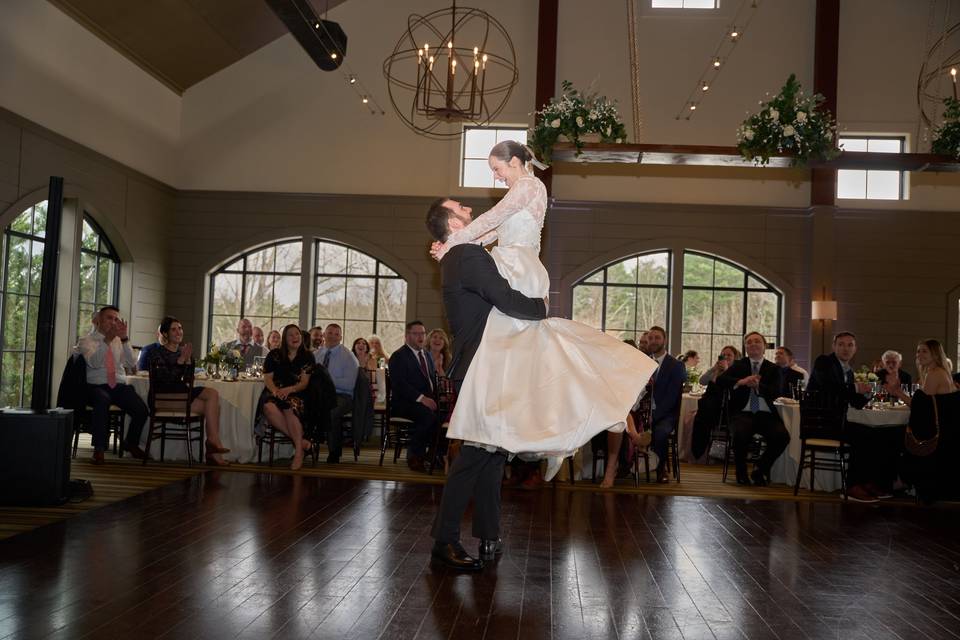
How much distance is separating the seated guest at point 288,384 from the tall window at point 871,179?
851 centimetres

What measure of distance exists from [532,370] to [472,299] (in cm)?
42

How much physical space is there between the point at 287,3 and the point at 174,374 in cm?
405

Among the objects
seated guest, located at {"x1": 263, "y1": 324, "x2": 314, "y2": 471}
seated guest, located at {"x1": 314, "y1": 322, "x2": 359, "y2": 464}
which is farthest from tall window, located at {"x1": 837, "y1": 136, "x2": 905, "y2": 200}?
seated guest, located at {"x1": 263, "y1": 324, "x2": 314, "y2": 471}

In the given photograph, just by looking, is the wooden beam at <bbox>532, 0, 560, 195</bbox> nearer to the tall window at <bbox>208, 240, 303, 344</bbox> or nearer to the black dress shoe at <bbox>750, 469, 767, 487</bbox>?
the tall window at <bbox>208, 240, 303, 344</bbox>

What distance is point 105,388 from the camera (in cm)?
785

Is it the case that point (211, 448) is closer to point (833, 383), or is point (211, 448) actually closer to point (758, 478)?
point (758, 478)

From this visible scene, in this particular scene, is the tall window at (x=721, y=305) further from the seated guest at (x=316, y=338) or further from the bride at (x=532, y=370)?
the bride at (x=532, y=370)

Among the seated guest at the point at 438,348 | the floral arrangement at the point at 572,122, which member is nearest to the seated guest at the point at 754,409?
the floral arrangement at the point at 572,122

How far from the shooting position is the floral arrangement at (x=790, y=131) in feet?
26.5

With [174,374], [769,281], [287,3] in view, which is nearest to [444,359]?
[174,374]

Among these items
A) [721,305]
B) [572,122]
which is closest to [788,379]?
[572,122]

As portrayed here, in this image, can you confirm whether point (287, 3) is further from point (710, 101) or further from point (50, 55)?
point (710, 101)

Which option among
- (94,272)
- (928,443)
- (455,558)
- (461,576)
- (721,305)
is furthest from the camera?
(721,305)

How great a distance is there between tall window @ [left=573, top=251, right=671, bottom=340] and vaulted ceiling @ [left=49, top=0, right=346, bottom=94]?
5.21 metres
